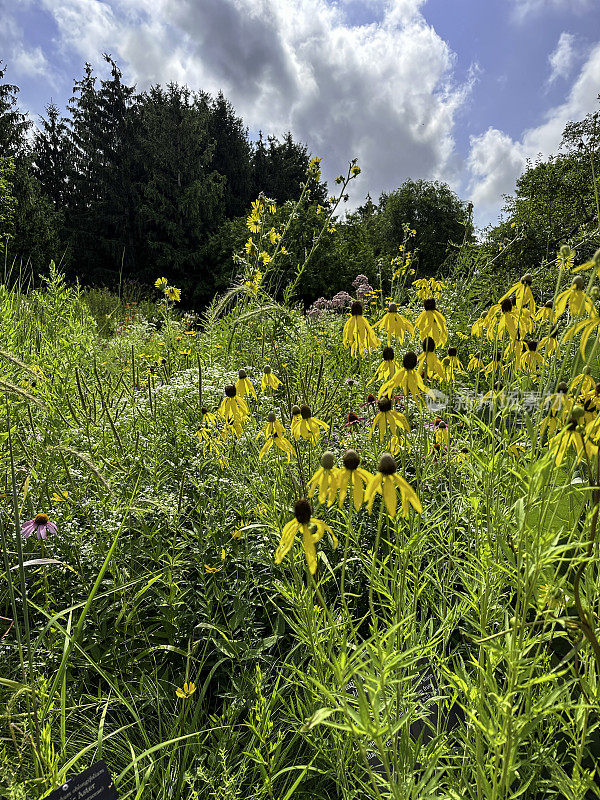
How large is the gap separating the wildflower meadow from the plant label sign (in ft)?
0.14

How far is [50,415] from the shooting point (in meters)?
2.23

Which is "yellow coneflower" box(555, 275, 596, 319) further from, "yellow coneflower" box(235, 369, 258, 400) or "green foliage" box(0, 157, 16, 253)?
"green foliage" box(0, 157, 16, 253)

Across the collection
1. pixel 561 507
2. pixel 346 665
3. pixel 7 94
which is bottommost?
pixel 346 665

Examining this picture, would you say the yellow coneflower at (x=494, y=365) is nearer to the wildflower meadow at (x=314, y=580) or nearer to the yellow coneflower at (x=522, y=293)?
the wildflower meadow at (x=314, y=580)

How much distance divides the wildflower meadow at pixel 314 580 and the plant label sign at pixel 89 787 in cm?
4

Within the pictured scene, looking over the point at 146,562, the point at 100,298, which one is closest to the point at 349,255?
the point at 100,298

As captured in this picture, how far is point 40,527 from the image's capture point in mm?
1610

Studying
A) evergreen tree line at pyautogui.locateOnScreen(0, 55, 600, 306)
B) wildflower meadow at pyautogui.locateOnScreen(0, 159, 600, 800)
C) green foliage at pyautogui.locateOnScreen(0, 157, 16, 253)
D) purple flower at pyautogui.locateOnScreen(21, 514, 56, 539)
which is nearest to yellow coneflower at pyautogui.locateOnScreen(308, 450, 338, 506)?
wildflower meadow at pyautogui.locateOnScreen(0, 159, 600, 800)

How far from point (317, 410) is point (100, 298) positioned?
768 centimetres

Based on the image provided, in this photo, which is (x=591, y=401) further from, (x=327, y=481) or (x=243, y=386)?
(x=243, y=386)

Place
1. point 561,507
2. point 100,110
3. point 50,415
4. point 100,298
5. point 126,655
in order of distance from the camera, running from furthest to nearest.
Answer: point 100,110, point 100,298, point 50,415, point 126,655, point 561,507

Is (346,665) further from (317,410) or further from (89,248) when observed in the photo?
(89,248)

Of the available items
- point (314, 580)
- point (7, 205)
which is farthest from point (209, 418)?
point (7, 205)

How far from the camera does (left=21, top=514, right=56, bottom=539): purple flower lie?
159 cm
